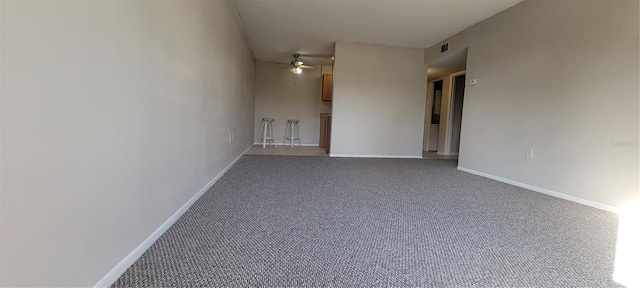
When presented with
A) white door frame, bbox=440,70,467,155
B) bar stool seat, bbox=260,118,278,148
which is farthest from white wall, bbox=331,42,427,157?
bar stool seat, bbox=260,118,278,148

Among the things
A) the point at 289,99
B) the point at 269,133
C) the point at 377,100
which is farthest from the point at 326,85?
the point at 377,100

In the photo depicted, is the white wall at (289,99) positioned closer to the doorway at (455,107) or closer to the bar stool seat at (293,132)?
the bar stool seat at (293,132)

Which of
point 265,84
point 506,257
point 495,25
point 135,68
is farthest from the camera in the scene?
point 265,84

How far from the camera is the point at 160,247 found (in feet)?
4.52

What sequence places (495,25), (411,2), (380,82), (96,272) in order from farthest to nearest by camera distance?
(380,82) < (495,25) < (411,2) < (96,272)

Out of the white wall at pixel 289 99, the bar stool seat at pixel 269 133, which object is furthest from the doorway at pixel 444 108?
the bar stool seat at pixel 269 133

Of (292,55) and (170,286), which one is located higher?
(292,55)

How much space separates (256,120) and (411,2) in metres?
5.08

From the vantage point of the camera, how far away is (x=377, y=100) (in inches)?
206

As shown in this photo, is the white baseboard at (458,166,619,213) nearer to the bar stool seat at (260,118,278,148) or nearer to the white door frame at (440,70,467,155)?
the white door frame at (440,70,467,155)

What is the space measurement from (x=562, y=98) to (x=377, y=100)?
2885 millimetres

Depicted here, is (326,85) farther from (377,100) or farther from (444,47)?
(444,47)

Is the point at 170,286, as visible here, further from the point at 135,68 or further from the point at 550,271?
the point at 550,271

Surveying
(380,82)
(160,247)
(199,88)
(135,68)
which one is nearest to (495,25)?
(380,82)
